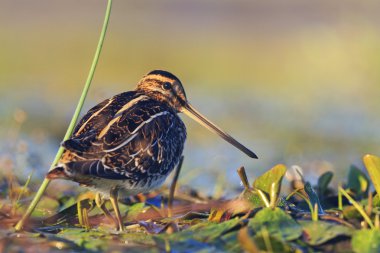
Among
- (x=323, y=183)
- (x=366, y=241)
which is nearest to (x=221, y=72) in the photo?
(x=323, y=183)

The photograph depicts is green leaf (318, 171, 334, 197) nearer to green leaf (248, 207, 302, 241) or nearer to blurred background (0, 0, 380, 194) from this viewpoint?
blurred background (0, 0, 380, 194)

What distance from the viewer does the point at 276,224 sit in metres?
4.52

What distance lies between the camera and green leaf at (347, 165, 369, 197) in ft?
19.7

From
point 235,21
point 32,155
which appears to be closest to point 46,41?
point 235,21

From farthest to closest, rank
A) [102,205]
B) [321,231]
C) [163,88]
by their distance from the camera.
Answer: [163,88] < [102,205] < [321,231]

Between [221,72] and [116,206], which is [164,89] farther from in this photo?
[221,72]

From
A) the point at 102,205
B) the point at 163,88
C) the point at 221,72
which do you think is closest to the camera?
the point at 102,205

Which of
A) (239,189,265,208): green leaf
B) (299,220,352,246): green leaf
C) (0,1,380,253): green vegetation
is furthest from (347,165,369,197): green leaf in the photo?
(299,220,352,246): green leaf

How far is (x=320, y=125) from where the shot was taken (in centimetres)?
1066

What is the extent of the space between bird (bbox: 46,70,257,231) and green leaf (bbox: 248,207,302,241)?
92 centimetres

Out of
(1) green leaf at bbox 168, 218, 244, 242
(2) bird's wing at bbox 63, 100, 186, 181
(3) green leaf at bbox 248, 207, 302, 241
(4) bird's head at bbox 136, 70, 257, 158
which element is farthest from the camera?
(4) bird's head at bbox 136, 70, 257, 158

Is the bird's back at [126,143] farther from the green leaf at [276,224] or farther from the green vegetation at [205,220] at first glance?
the green leaf at [276,224]

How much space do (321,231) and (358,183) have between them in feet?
5.42

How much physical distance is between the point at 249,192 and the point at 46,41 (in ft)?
41.0
